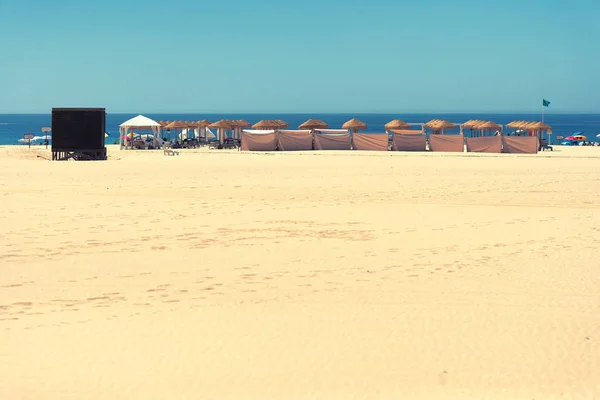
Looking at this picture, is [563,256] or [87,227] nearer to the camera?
[563,256]

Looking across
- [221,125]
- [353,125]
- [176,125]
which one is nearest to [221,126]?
[221,125]

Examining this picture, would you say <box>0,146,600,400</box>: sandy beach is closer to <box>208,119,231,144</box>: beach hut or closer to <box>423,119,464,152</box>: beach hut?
<box>423,119,464,152</box>: beach hut

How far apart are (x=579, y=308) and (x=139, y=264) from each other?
16.3 ft

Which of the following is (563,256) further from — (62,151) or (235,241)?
(62,151)

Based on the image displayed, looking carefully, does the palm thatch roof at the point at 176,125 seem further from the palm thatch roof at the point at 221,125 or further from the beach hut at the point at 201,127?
the palm thatch roof at the point at 221,125

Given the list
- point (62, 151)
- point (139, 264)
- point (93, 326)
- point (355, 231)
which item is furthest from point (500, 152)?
point (93, 326)

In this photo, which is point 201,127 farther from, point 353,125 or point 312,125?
point 353,125

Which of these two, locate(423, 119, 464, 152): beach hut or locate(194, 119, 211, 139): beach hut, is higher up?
locate(194, 119, 211, 139): beach hut

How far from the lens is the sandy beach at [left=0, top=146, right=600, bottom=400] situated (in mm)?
5797

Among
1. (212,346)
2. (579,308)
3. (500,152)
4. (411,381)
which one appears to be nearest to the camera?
(411,381)

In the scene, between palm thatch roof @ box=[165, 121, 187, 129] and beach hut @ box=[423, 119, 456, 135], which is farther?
palm thatch roof @ box=[165, 121, 187, 129]

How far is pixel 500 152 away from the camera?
120ft

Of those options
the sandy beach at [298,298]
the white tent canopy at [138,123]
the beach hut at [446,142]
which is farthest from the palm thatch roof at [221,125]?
the sandy beach at [298,298]

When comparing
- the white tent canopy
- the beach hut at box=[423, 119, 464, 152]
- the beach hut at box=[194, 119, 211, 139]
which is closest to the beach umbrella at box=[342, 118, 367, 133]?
the beach hut at box=[423, 119, 464, 152]
